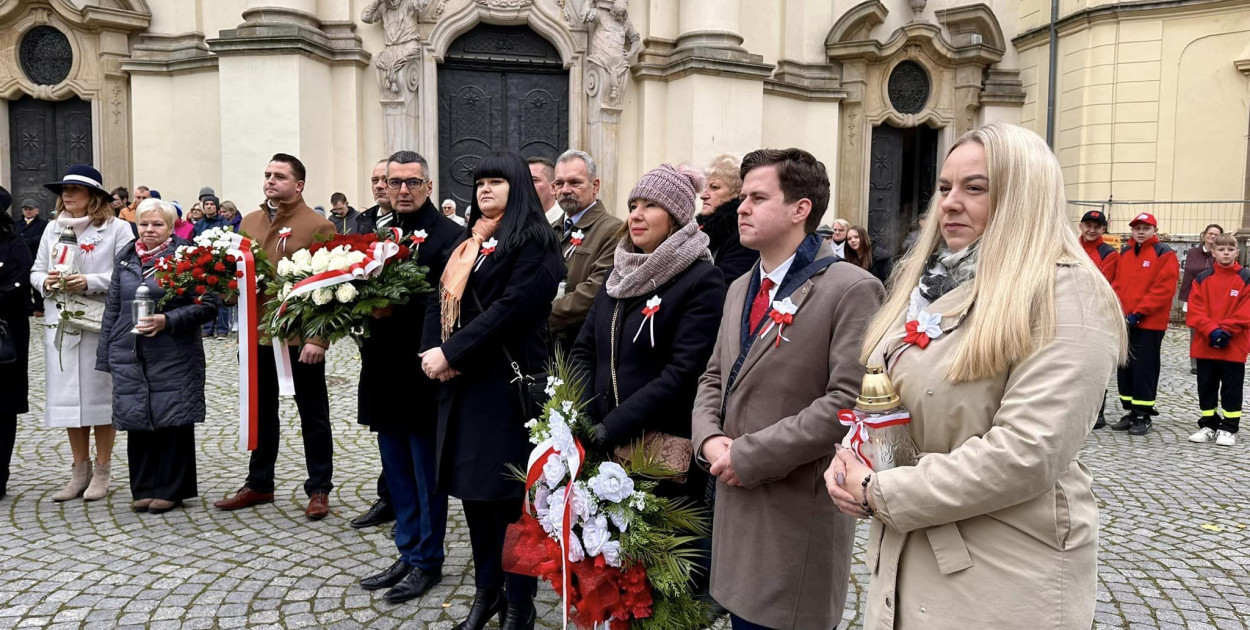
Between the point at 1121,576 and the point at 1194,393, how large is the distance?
676 cm

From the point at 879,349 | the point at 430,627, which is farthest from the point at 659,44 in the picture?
the point at 879,349

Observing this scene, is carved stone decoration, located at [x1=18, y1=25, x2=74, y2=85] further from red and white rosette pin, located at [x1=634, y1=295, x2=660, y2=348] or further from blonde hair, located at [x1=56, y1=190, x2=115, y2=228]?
red and white rosette pin, located at [x1=634, y1=295, x2=660, y2=348]

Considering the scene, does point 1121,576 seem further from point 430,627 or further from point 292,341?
point 292,341

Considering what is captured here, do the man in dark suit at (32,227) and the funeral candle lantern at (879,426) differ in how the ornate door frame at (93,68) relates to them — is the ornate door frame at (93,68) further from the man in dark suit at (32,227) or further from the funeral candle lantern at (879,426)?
the funeral candle lantern at (879,426)

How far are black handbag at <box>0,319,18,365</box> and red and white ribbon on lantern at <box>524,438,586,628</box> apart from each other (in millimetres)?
4246

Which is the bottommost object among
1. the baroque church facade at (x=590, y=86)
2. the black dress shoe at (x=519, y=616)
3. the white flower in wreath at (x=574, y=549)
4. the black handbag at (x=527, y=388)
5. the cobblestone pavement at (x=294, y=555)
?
the cobblestone pavement at (x=294, y=555)

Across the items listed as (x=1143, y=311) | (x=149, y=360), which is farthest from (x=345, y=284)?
(x=1143, y=311)

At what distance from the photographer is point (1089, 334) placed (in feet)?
6.11

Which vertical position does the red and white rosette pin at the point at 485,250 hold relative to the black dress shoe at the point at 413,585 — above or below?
above

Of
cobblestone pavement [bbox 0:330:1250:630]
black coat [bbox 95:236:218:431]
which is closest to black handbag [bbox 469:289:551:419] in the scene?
cobblestone pavement [bbox 0:330:1250:630]

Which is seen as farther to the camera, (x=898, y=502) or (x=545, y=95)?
(x=545, y=95)

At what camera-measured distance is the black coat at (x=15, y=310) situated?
5.57 metres

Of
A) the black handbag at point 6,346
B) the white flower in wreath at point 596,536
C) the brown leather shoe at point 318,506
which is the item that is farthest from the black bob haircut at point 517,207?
the black handbag at point 6,346

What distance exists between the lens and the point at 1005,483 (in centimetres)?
186
